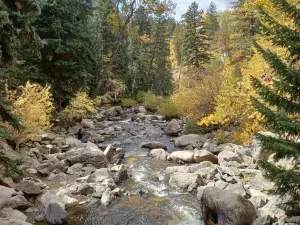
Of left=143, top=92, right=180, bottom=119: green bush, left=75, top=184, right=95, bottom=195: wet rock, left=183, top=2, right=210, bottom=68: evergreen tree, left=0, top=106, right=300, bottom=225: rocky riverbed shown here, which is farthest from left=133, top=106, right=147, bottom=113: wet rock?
left=75, top=184, right=95, bottom=195: wet rock

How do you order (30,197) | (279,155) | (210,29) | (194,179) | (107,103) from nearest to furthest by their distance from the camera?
(279,155)
(30,197)
(194,179)
(107,103)
(210,29)

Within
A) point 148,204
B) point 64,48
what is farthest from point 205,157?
point 64,48

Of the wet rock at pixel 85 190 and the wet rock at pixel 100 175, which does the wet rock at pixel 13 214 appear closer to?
the wet rock at pixel 85 190

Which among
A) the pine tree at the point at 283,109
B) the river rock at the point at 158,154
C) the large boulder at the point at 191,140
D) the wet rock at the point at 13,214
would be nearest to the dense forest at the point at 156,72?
the pine tree at the point at 283,109

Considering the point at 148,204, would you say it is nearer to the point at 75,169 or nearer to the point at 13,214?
the point at 75,169

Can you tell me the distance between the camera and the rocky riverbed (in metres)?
7.25

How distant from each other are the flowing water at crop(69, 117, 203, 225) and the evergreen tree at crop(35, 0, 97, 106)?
298 inches

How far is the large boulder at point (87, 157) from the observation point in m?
11.4

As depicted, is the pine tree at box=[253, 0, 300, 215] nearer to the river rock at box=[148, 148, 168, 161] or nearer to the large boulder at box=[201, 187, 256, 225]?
the large boulder at box=[201, 187, 256, 225]

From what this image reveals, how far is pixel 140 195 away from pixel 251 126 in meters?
6.56

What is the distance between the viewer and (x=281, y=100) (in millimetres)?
5656

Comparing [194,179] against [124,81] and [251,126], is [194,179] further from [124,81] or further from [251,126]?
[124,81]

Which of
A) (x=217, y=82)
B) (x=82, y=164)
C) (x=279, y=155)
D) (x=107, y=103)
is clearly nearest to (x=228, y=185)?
(x=279, y=155)

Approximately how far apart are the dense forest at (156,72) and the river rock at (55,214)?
7.57 ft
